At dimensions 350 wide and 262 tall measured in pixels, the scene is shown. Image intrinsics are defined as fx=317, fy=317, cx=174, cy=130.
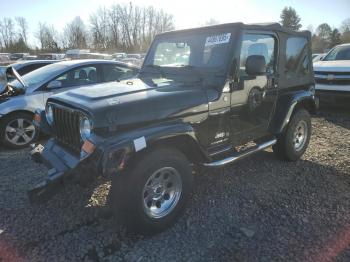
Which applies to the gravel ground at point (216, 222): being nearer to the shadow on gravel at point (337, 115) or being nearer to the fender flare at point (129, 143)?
the fender flare at point (129, 143)

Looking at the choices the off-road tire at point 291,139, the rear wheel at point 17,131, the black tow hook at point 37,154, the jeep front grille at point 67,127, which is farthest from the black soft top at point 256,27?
the rear wheel at point 17,131

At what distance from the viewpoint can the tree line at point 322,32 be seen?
177ft

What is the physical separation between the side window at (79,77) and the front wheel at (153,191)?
4.00 meters

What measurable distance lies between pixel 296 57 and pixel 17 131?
5.09 m

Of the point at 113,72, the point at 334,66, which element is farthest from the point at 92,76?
the point at 334,66

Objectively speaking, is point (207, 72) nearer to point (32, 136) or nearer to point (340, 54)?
point (32, 136)

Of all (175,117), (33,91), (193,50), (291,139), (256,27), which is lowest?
(291,139)

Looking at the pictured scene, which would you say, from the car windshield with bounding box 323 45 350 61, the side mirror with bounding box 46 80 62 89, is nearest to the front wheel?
the side mirror with bounding box 46 80 62 89

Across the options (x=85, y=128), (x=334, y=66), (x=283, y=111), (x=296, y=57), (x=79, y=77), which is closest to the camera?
(x=85, y=128)

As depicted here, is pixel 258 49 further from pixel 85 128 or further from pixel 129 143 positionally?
pixel 85 128

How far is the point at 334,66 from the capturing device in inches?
339

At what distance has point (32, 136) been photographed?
613 centimetres

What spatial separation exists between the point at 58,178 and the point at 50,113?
4.02 feet

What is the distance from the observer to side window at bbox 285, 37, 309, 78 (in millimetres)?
4707
